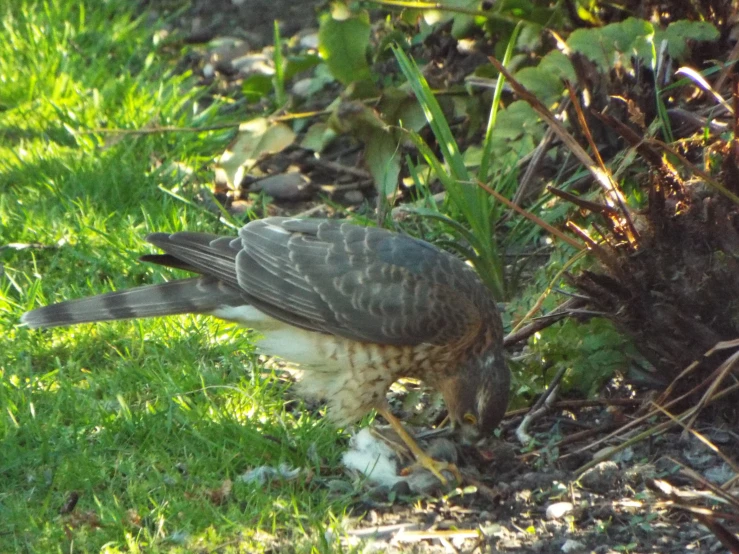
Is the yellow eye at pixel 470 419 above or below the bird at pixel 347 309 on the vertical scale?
below

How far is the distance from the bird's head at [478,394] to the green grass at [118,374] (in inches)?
19.4

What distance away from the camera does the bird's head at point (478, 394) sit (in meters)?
4.02

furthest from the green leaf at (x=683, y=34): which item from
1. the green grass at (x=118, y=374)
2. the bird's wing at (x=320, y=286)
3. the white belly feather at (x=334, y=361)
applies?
the green grass at (x=118, y=374)

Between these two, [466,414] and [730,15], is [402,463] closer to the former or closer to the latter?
[466,414]

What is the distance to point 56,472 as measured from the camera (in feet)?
12.7

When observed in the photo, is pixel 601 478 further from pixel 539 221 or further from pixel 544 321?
pixel 539 221

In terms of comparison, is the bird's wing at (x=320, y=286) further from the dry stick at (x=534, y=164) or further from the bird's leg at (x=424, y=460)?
the dry stick at (x=534, y=164)

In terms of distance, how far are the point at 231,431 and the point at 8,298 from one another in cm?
148

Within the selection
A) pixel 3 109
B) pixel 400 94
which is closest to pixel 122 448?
pixel 400 94

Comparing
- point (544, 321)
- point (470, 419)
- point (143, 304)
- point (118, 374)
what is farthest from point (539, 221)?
point (118, 374)

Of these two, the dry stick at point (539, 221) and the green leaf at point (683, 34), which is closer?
the dry stick at point (539, 221)

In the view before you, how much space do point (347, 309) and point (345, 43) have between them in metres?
2.19

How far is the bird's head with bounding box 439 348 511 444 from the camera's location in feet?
13.2

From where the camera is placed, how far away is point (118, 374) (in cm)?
450
